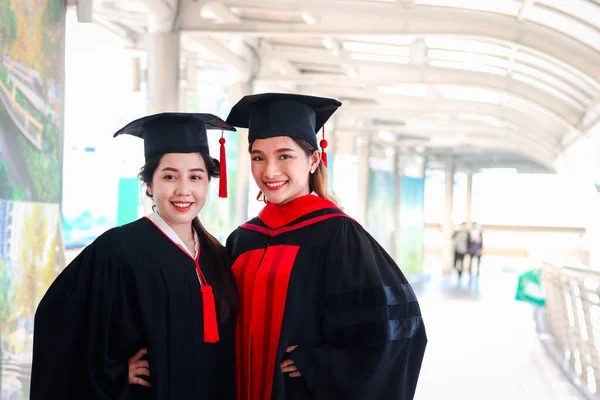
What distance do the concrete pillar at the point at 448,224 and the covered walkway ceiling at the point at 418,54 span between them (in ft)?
24.0

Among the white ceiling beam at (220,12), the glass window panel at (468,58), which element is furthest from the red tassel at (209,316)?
the glass window panel at (468,58)

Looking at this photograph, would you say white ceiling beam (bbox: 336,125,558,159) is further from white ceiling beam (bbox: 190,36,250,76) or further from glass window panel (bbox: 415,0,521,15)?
glass window panel (bbox: 415,0,521,15)

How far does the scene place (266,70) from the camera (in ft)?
32.5

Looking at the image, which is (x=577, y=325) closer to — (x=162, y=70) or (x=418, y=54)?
(x=418, y=54)

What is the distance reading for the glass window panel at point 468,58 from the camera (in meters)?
9.90

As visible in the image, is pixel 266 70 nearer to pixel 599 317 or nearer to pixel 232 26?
pixel 232 26

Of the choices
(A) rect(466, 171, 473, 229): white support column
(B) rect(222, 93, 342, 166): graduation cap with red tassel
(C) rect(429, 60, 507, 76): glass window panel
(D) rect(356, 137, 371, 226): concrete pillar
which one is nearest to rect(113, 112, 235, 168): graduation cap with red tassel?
(B) rect(222, 93, 342, 166): graduation cap with red tassel

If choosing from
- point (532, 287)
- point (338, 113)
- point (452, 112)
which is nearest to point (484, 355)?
point (532, 287)

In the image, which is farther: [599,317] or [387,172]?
[387,172]

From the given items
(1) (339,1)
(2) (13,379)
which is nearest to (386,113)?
(1) (339,1)

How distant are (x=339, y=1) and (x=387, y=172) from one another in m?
12.0

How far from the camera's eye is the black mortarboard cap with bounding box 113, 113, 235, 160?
299 centimetres

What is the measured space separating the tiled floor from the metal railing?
0.53ft

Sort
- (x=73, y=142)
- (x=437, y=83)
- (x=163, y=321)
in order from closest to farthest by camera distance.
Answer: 1. (x=163, y=321)
2. (x=73, y=142)
3. (x=437, y=83)
